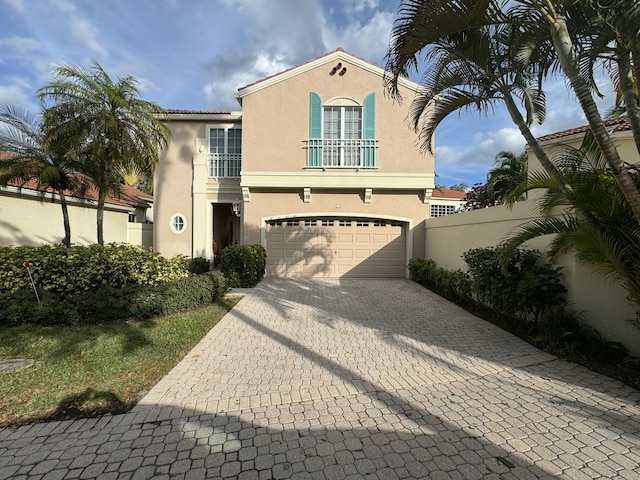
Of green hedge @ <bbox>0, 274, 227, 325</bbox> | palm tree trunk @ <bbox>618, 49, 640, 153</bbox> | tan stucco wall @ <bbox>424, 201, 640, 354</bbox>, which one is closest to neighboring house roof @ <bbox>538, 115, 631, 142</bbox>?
tan stucco wall @ <bbox>424, 201, 640, 354</bbox>

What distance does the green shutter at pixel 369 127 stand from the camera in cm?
1120

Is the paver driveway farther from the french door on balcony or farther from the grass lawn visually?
the french door on balcony

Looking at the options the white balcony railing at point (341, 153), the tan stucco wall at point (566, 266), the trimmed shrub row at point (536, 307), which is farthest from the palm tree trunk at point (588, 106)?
the white balcony railing at point (341, 153)

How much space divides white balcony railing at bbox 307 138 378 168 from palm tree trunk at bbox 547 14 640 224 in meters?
7.92

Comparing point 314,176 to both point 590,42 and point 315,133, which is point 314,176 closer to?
point 315,133

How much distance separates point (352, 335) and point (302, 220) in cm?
705

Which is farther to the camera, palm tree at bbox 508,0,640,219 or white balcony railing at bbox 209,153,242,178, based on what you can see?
white balcony railing at bbox 209,153,242,178

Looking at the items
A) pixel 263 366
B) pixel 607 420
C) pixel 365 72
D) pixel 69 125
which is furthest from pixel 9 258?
pixel 365 72

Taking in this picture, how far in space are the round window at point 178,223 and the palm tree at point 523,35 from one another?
34.2ft

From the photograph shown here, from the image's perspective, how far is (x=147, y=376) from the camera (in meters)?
3.80

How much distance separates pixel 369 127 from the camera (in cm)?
1120

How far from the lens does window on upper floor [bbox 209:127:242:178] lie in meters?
12.3

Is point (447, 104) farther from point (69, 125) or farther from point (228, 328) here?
point (69, 125)

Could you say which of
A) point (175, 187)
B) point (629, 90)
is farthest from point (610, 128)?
point (175, 187)
